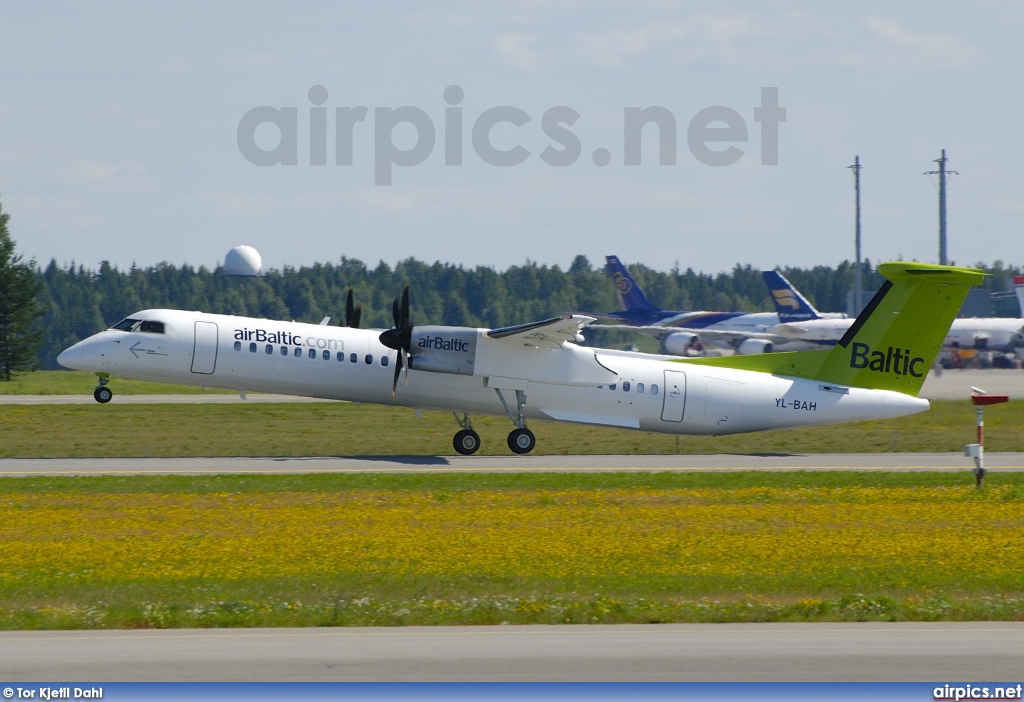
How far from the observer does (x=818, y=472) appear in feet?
86.9

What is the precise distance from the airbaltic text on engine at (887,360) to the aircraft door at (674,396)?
5.16 m

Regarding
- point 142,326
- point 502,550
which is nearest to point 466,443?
point 142,326

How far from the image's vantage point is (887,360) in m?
31.2

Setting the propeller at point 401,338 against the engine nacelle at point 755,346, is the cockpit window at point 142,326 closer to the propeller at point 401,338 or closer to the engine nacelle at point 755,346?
the propeller at point 401,338

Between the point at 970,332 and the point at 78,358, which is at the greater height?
the point at 970,332

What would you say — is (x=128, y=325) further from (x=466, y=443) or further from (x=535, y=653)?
(x=535, y=653)

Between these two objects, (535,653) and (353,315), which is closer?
(535,653)

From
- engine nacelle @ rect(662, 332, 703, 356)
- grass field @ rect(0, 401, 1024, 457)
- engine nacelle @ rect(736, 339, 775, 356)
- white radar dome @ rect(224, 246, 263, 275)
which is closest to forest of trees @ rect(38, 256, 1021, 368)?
white radar dome @ rect(224, 246, 263, 275)

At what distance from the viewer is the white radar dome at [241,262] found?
99.7 metres

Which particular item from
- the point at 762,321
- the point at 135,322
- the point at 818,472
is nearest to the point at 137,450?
the point at 135,322

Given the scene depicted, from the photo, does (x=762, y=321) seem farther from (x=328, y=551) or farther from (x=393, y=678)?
(x=393, y=678)

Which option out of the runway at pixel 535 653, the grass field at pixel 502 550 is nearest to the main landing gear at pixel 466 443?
the grass field at pixel 502 550

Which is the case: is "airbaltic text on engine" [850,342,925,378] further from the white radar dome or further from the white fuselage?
the white radar dome

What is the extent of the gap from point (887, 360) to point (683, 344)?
201ft
